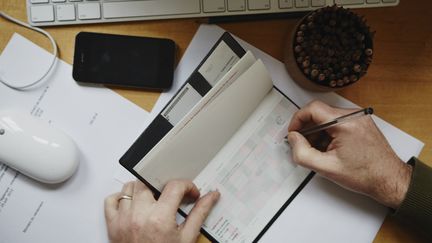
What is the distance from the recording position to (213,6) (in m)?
0.58

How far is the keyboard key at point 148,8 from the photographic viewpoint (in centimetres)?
58

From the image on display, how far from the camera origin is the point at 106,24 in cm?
59

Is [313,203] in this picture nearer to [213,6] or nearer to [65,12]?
[213,6]

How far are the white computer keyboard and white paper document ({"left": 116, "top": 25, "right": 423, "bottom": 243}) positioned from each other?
0.03 m

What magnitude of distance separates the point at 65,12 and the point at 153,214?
326 millimetres

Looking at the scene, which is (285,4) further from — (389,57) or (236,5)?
(389,57)

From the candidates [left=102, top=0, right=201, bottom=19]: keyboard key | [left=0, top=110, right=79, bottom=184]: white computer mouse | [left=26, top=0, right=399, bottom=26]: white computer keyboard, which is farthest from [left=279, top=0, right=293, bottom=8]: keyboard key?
[left=0, top=110, right=79, bottom=184]: white computer mouse

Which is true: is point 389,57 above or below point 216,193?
above

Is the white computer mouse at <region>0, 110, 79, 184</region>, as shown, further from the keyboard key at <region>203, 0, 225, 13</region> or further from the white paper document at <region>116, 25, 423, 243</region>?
the keyboard key at <region>203, 0, 225, 13</region>

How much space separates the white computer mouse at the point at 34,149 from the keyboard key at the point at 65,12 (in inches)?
6.2

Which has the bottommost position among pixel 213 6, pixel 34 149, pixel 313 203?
pixel 34 149

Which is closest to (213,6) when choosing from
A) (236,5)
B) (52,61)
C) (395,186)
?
(236,5)

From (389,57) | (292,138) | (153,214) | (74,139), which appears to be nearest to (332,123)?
(292,138)

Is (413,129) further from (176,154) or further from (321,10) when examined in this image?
(176,154)
